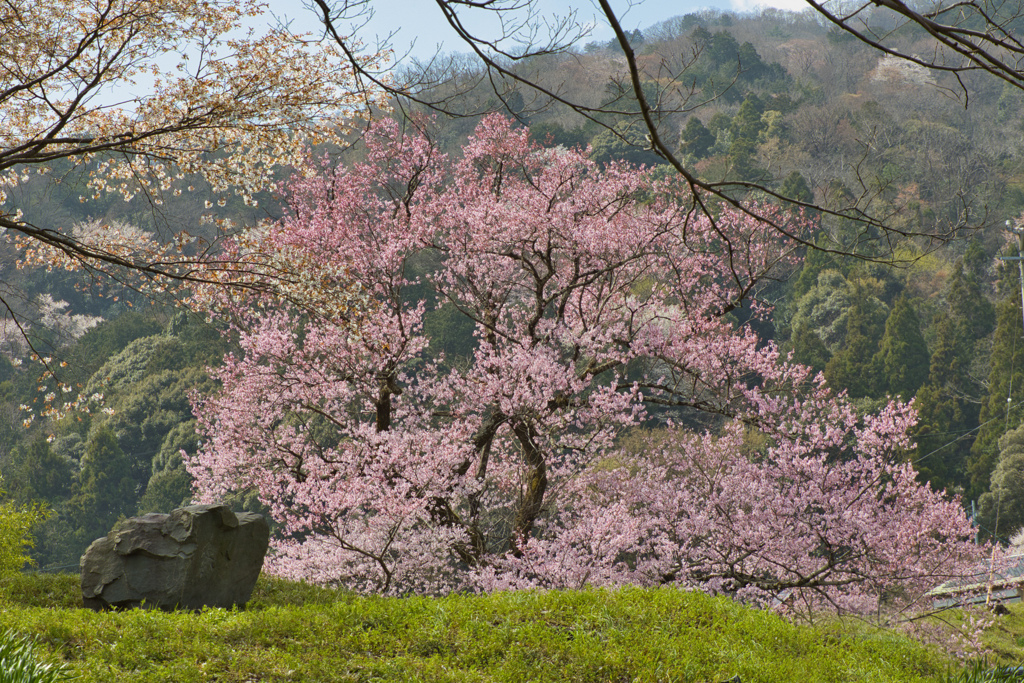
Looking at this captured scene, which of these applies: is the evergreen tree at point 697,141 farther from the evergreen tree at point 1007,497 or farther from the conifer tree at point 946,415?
the evergreen tree at point 1007,497

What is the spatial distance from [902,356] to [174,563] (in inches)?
943

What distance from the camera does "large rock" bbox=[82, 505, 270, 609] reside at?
6285mm

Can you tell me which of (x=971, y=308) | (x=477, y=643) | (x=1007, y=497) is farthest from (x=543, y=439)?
(x=971, y=308)

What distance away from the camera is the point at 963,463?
22078 millimetres

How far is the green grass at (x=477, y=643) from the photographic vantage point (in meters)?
4.02

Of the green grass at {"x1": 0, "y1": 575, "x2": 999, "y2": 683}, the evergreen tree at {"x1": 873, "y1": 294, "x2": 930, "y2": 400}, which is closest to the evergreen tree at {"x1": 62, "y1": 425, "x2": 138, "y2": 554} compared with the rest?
the green grass at {"x1": 0, "y1": 575, "x2": 999, "y2": 683}

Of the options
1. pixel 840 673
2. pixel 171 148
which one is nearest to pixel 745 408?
pixel 840 673

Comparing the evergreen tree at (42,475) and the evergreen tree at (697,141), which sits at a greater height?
the evergreen tree at (697,141)

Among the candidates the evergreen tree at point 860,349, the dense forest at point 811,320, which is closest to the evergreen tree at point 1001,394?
the dense forest at point 811,320

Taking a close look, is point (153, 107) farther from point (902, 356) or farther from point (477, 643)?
point (902, 356)

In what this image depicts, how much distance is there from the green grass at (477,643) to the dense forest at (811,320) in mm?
12235

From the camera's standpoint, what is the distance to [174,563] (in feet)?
20.8

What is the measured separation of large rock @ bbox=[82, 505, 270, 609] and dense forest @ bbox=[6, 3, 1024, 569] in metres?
10.2

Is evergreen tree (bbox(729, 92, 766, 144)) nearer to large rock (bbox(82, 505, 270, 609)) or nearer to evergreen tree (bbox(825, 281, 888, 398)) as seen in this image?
evergreen tree (bbox(825, 281, 888, 398))
